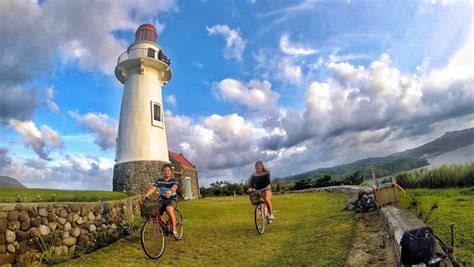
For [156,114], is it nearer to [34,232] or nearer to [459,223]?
[34,232]

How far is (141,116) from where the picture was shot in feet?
64.4

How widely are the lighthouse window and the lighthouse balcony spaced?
7.79 ft

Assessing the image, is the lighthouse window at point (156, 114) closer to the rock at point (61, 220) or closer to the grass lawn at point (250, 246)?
the grass lawn at point (250, 246)

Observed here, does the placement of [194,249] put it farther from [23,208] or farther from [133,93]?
[133,93]

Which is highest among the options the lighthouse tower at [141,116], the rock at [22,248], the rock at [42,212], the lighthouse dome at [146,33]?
the lighthouse dome at [146,33]

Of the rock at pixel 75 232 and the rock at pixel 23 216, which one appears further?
the rock at pixel 75 232

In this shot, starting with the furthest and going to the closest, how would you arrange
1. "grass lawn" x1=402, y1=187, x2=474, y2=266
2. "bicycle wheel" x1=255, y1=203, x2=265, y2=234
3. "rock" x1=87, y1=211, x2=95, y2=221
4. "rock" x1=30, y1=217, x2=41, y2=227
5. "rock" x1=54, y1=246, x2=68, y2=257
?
"rock" x1=87, y1=211, x2=95, y2=221 → "bicycle wheel" x1=255, y1=203, x2=265, y2=234 → "rock" x1=54, y1=246, x2=68, y2=257 → "rock" x1=30, y1=217, x2=41, y2=227 → "grass lawn" x1=402, y1=187, x2=474, y2=266

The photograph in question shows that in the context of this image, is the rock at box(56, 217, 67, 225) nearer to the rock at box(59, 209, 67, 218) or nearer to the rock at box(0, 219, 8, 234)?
the rock at box(59, 209, 67, 218)

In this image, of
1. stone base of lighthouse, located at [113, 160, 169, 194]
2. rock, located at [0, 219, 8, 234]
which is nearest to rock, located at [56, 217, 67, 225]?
rock, located at [0, 219, 8, 234]

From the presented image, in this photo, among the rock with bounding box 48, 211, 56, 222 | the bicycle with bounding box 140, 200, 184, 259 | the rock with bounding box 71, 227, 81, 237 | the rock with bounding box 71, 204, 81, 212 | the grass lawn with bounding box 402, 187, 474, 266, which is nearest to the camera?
the grass lawn with bounding box 402, 187, 474, 266

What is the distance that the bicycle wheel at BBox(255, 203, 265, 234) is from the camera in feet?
27.9

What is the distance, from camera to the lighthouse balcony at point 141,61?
20.2 metres

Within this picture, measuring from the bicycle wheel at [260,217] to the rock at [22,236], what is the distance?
17.7 ft

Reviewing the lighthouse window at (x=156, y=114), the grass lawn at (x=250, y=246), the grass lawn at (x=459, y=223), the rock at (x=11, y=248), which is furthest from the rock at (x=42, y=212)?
the lighthouse window at (x=156, y=114)
